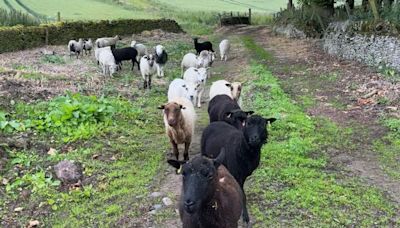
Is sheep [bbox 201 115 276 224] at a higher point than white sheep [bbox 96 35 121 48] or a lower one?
lower

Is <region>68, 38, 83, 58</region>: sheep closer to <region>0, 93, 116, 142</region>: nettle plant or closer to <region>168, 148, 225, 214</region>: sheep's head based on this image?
<region>0, 93, 116, 142</region>: nettle plant

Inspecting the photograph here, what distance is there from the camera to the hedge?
24422mm

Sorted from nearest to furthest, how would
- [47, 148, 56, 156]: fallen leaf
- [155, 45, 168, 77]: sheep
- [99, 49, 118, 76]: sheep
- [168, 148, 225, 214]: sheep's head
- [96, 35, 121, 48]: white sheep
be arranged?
[168, 148, 225, 214]: sheep's head → [47, 148, 56, 156]: fallen leaf → [155, 45, 168, 77]: sheep → [99, 49, 118, 76]: sheep → [96, 35, 121, 48]: white sheep

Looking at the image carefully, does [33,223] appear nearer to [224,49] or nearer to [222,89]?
[222,89]

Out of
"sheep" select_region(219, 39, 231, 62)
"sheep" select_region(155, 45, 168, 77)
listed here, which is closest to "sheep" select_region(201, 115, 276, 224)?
"sheep" select_region(155, 45, 168, 77)

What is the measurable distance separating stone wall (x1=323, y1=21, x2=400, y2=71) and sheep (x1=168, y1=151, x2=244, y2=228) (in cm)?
1259

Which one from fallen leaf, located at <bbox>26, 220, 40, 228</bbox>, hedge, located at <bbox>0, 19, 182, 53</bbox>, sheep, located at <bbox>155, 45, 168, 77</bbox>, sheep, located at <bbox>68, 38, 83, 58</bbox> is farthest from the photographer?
hedge, located at <bbox>0, 19, 182, 53</bbox>

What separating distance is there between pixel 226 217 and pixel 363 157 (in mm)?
5081

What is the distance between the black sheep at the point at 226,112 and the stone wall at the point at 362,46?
8.57m

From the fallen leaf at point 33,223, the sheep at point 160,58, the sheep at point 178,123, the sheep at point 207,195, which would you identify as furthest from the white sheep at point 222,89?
the sheep at point 160,58

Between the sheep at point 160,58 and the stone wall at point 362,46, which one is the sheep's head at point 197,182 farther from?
the sheep at point 160,58

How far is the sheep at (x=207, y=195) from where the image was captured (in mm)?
4723

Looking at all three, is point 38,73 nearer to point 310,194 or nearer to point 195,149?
point 195,149

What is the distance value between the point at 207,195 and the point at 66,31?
85.3 feet
